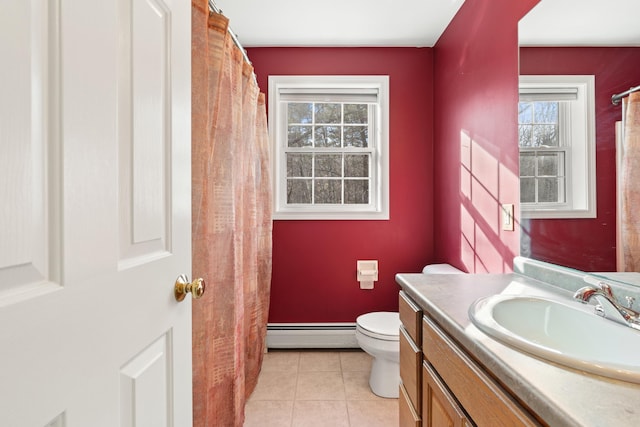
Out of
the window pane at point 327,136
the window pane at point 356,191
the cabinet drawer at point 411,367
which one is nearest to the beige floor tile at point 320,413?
the cabinet drawer at point 411,367

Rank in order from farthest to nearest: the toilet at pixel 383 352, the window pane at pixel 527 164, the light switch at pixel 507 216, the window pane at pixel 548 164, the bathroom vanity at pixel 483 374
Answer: the toilet at pixel 383 352
the light switch at pixel 507 216
the window pane at pixel 527 164
the window pane at pixel 548 164
the bathroom vanity at pixel 483 374

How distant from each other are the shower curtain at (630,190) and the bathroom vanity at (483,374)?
0.44 ft

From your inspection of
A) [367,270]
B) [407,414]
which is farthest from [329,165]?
[407,414]

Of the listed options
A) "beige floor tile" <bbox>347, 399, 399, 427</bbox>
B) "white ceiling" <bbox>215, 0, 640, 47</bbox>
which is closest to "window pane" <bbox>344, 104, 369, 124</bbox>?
"white ceiling" <bbox>215, 0, 640, 47</bbox>

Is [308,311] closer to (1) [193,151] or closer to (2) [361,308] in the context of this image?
(2) [361,308]

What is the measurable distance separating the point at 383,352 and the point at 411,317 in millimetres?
760

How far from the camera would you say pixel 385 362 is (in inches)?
75.9

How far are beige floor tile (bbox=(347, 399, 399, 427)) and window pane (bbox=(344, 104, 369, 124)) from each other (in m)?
2.00

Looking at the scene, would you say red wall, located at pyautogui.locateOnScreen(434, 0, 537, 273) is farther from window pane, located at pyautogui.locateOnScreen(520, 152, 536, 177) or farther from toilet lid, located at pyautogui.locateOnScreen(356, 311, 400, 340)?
toilet lid, located at pyautogui.locateOnScreen(356, 311, 400, 340)

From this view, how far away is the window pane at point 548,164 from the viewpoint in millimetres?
1251

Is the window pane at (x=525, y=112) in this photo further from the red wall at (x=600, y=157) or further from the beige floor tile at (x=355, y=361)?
the beige floor tile at (x=355, y=361)

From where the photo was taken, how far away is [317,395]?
193 centimetres

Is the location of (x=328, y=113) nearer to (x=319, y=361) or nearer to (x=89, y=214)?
(x=319, y=361)

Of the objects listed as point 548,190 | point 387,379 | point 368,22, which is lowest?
point 387,379
